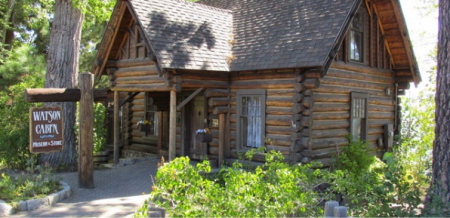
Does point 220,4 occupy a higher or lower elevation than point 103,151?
higher

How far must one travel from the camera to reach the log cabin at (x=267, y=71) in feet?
39.1

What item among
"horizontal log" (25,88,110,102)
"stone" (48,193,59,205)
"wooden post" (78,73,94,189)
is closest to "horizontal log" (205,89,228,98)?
"horizontal log" (25,88,110,102)

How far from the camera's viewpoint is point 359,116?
14.1 meters

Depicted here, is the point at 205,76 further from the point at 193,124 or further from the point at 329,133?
the point at 329,133

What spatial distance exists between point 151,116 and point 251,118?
5.38 meters

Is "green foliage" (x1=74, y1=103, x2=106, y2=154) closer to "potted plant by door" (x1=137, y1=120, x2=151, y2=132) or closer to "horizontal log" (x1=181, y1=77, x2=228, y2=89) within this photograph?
"potted plant by door" (x1=137, y1=120, x2=151, y2=132)

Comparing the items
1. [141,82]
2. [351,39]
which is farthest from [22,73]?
[351,39]

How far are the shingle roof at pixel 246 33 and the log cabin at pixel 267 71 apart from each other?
0.04 metres

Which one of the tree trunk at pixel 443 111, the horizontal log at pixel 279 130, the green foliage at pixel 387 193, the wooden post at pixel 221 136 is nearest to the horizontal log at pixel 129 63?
the wooden post at pixel 221 136

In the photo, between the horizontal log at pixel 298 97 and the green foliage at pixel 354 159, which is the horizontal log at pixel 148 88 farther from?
the green foliage at pixel 354 159

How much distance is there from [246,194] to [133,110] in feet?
43.8

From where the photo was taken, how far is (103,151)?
1697 centimetres

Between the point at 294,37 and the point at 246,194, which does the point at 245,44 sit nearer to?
the point at 294,37

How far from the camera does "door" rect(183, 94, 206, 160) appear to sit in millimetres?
14836
